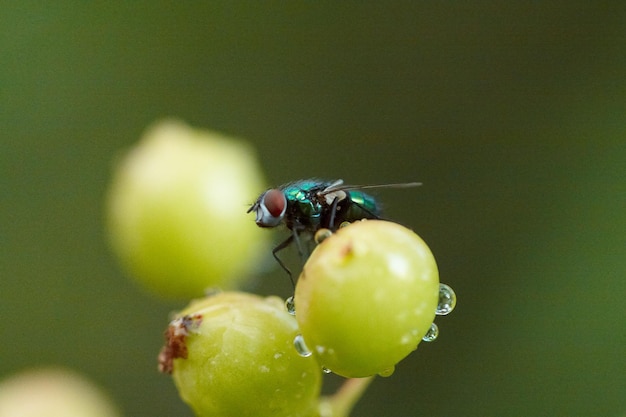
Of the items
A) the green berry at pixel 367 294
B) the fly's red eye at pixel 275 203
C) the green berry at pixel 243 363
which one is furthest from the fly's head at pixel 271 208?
the green berry at pixel 367 294

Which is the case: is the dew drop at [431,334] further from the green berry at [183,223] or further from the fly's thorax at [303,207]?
the green berry at [183,223]

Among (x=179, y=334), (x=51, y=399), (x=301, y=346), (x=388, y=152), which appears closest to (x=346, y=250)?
(x=301, y=346)

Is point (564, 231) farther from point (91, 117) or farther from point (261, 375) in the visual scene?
point (91, 117)

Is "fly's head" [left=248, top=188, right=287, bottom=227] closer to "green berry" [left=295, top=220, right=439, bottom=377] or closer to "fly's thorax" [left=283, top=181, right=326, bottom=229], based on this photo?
"fly's thorax" [left=283, top=181, right=326, bottom=229]

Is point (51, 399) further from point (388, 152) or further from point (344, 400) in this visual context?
point (388, 152)

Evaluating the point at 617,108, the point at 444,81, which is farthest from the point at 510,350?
the point at 444,81

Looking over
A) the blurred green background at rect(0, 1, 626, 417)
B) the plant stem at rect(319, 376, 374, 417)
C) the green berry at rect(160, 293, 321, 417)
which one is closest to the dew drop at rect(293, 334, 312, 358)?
the green berry at rect(160, 293, 321, 417)
